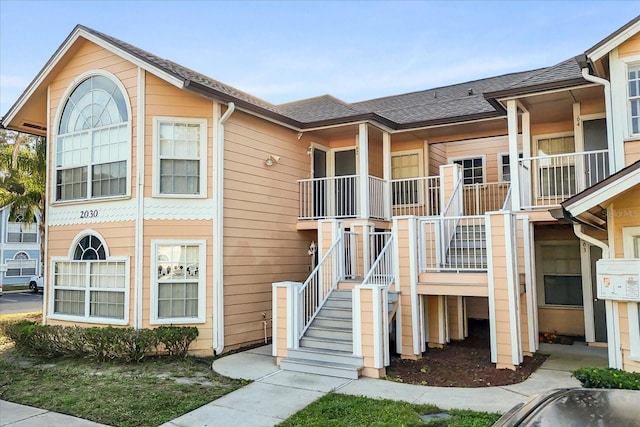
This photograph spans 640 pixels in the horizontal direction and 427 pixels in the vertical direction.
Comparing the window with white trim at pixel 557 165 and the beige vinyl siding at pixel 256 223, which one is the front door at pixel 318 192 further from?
the window with white trim at pixel 557 165

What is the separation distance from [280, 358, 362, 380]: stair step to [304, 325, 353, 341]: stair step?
60 centimetres

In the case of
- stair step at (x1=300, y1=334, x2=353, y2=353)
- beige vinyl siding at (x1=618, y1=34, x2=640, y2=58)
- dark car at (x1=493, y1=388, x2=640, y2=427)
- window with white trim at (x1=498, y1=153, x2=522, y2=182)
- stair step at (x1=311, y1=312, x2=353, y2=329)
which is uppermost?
beige vinyl siding at (x1=618, y1=34, x2=640, y2=58)

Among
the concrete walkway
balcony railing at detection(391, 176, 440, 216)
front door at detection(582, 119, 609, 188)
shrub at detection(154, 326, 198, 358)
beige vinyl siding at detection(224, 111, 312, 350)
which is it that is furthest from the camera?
balcony railing at detection(391, 176, 440, 216)

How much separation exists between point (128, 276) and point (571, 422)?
8.83 metres

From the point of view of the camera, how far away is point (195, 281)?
955 centimetres

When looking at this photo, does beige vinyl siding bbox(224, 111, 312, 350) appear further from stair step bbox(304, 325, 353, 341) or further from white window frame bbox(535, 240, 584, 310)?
white window frame bbox(535, 240, 584, 310)

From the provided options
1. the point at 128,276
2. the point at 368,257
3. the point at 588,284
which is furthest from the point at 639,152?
the point at 128,276

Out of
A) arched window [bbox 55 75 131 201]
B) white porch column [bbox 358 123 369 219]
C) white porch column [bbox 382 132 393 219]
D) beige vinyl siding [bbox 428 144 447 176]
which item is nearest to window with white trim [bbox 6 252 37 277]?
arched window [bbox 55 75 131 201]

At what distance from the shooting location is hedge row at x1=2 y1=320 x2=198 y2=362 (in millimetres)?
8570

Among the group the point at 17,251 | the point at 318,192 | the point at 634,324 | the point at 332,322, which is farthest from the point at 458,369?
the point at 17,251

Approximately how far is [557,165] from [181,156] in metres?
8.45

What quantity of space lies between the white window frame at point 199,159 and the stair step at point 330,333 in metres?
3.55

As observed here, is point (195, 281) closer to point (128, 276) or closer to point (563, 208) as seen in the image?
point (128, 276)

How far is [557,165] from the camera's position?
10.7m
